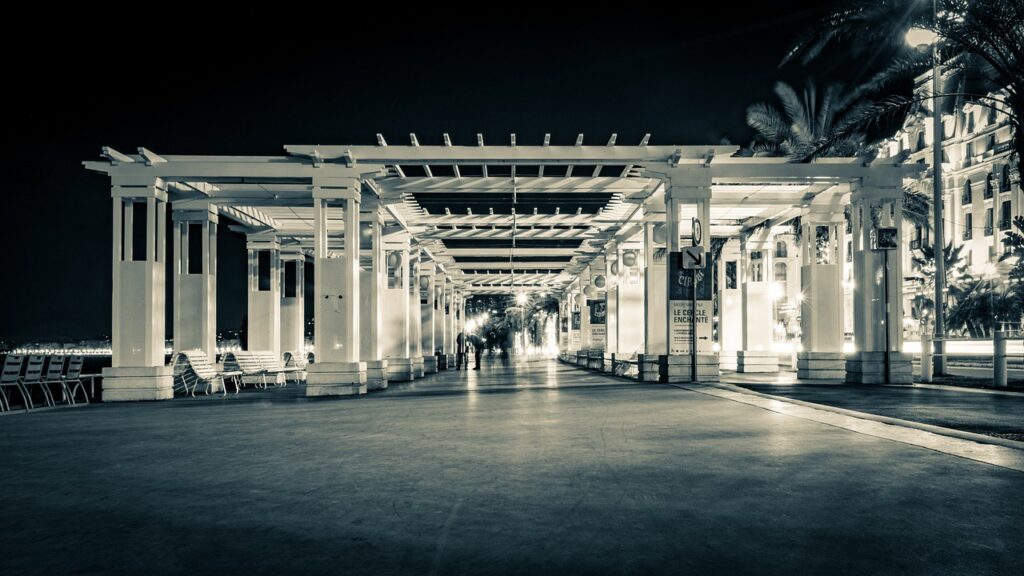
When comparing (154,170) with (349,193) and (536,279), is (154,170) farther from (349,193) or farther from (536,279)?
(536,279)

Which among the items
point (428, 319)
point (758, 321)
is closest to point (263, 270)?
point (428, 319)

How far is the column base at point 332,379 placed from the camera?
56.7ft

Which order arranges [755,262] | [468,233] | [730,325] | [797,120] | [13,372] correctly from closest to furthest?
[13,372]
[468,233]
[730,325]
[755,262]
[797,120]

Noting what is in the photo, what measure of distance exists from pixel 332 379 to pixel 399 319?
26.1ft

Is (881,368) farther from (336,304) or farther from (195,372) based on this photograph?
(195,372)

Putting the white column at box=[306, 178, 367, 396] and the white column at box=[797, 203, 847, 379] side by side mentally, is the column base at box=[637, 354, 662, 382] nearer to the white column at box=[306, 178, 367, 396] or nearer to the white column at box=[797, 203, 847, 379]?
the white column at box=[797, 203, 847, 379]

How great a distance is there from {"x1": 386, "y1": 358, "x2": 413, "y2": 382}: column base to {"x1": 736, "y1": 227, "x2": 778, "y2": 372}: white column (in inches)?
418

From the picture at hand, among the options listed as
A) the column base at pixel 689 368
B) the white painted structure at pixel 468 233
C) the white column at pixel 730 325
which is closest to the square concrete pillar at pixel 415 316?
the white painted structure at pixel 468 233

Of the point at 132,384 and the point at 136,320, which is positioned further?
the point at 136,320

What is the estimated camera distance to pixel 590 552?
170 inches

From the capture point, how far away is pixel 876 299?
62.4 ft

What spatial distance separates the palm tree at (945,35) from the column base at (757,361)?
10080mm

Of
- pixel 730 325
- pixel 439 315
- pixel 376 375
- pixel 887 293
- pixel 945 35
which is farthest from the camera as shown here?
pixel 439 315

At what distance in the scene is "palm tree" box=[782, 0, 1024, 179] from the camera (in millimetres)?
11539
